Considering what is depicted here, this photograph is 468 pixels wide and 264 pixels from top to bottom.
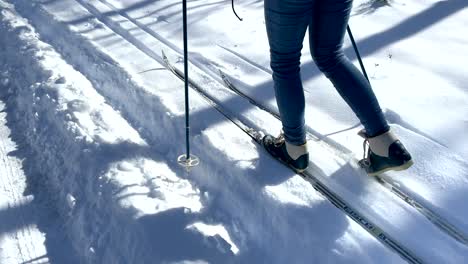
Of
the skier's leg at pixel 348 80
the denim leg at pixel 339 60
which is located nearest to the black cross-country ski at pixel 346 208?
the skier's leg at pixel 348 80

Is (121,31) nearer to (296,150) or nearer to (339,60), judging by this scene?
(296,150)

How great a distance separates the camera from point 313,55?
239 centimetres

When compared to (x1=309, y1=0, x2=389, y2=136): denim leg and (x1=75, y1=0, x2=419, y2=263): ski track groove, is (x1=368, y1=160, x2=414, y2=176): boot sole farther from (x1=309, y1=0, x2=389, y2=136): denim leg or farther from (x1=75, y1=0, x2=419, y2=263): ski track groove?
(x1=75, y1=0, x2=419, y2=263): ski track groove

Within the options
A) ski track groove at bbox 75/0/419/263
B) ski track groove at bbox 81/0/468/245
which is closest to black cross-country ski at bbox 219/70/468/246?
ski track groove at bbox 81/0/468/245

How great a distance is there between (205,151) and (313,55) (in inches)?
38.1

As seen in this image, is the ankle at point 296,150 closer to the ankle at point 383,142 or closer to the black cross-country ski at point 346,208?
the black cross-country ski at point 346,208

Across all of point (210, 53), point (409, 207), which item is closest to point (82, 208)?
point (409, 207)

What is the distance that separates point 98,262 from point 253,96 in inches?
74.1

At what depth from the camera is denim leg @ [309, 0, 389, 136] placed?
2.21 m

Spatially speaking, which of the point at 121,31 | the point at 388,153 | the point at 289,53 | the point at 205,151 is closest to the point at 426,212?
the point at 388,153

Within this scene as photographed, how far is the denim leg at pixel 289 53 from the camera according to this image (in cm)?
210

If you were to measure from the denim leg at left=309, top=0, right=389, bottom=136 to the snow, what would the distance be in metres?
0.46

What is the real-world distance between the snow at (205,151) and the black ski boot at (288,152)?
6 cm

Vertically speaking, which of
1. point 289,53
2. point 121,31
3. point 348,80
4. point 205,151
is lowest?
point 121,31
